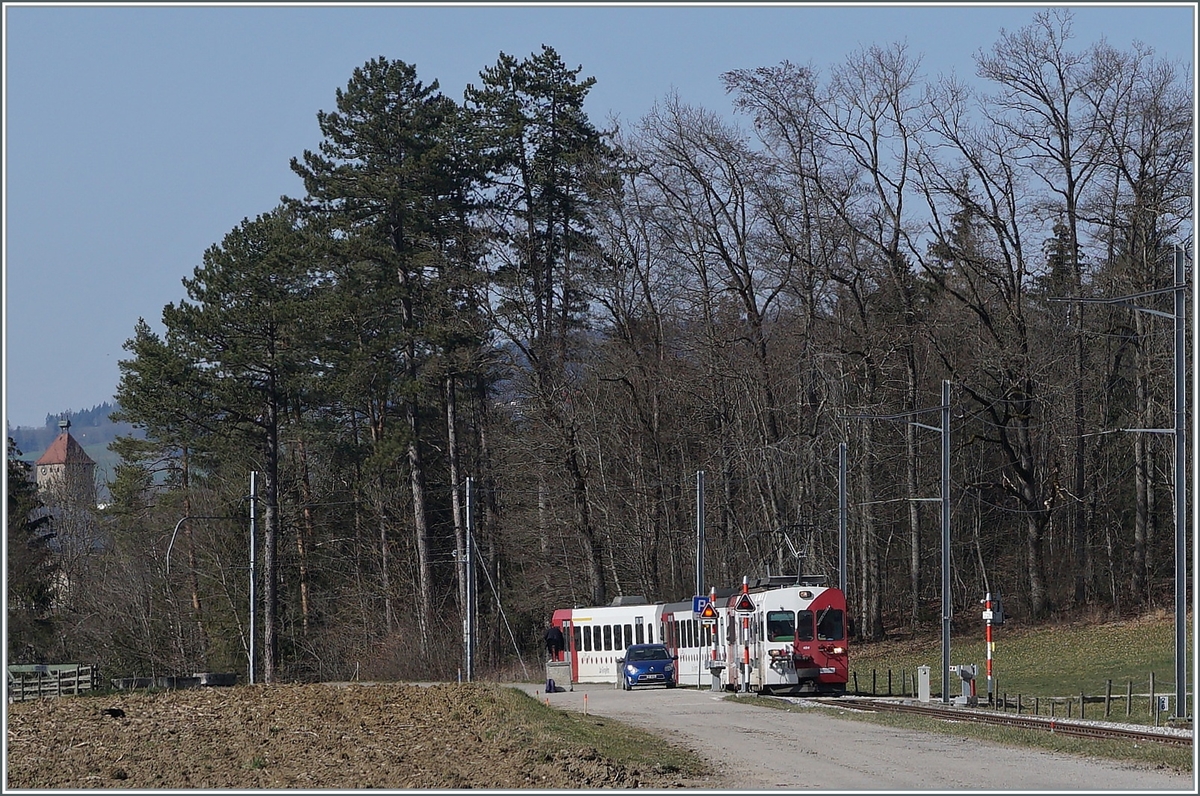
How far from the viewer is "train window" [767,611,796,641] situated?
3897cm

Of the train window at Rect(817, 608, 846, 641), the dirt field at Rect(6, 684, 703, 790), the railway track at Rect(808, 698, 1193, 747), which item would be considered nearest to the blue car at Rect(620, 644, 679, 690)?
the train window at Rect(817, 608, 846, 641)

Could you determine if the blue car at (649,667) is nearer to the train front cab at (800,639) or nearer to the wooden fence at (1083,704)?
the wooden fence at (1083,704)

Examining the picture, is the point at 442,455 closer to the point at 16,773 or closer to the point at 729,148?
the point at 729,148

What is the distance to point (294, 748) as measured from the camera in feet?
66.8

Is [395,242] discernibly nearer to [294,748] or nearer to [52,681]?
[52,681]

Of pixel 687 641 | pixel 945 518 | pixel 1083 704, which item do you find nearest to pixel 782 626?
pixel 945 518

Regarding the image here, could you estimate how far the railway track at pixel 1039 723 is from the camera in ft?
75.8

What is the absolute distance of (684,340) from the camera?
6062 centimetres

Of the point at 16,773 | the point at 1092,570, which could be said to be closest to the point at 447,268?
the point at 1092,570

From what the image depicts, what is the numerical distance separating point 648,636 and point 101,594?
34.5 meters

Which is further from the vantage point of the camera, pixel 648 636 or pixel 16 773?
pixel 648 636

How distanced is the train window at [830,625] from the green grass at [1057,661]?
1799 millimetres

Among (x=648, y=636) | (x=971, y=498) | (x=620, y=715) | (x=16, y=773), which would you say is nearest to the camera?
(x=16, y=773)

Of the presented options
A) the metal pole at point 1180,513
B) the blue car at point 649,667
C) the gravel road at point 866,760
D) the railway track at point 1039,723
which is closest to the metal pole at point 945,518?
the railway track at point 1039,723
